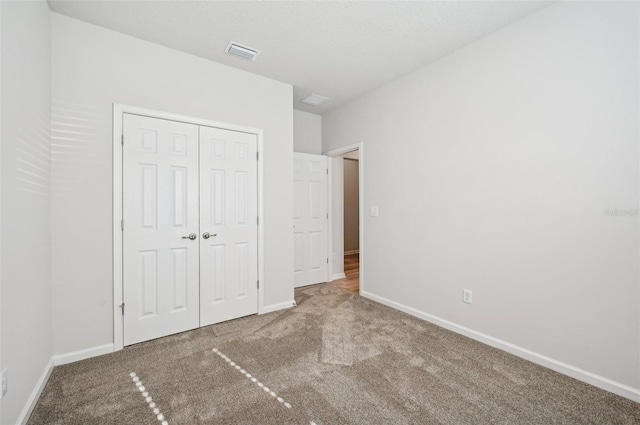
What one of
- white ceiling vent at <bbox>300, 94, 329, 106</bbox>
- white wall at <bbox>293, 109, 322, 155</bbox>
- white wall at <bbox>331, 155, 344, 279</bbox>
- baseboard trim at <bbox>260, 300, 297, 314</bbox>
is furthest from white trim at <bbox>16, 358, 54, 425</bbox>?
white ceiling vent at <bbox>300, 94, 329, 106</bbox>

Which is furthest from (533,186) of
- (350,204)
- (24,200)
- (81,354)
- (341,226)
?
(350,204)

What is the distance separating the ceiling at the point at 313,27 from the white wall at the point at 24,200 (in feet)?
2.14

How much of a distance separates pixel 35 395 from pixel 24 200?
122cm

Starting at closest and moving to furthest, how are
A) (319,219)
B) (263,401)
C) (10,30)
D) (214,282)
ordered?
(10,30)
(263,401)
(214,282)
(319,219)

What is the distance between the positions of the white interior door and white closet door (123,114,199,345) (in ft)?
5.64

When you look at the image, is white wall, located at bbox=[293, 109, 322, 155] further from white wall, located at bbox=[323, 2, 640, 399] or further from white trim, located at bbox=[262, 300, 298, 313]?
white trim, located at bbox=[262, 300, 298, 313]

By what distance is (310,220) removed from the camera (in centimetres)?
441

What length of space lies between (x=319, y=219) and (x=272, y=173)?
4.66 feet

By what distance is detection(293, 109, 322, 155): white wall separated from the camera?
175 inches

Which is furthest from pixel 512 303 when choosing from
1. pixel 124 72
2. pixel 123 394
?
pixel 124 72

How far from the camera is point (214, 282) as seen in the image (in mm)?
2932

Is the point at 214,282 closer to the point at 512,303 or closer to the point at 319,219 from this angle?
the point at 319,219

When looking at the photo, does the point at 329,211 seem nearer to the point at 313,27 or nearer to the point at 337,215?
the point at 337,215

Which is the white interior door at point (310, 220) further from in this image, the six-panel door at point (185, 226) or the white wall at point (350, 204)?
the white wall at point (350, 204)
